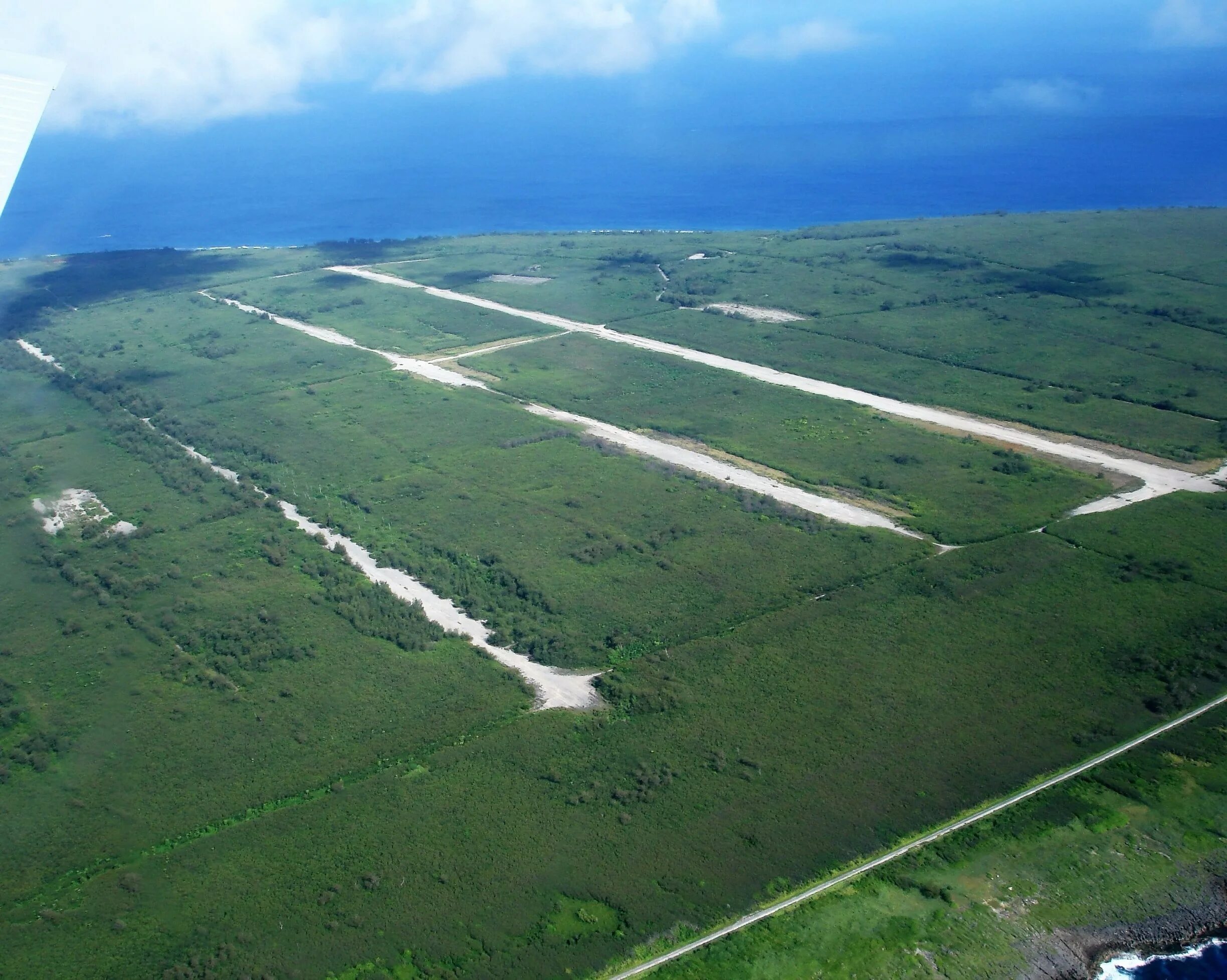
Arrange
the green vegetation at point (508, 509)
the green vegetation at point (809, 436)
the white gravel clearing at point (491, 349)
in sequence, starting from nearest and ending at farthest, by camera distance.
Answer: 1. the green vegetation at point (508, 509)
2. the green vegetation at point (809, 436)
3. the white gravel clearing at point (491, 349)

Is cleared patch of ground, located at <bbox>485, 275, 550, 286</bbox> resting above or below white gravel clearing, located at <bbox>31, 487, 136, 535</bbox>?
above

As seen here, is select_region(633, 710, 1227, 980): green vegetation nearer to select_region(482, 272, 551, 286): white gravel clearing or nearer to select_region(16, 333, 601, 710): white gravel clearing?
select_region(16, 333, 601, 710): white gravel clearing

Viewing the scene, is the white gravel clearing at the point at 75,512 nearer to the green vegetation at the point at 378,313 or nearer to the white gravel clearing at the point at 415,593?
the white gravel clearing at the point at 415,593

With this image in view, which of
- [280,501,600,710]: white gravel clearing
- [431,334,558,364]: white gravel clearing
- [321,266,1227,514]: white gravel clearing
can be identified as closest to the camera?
[280,501,600,710]: white gravel clearing

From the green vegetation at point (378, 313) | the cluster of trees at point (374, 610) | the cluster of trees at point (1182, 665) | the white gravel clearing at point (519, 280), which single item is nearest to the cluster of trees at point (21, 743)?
the cluster of trees at point (374, 610)

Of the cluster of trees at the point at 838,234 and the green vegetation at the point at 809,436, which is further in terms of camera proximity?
the cluster of trees at the point at 838,234

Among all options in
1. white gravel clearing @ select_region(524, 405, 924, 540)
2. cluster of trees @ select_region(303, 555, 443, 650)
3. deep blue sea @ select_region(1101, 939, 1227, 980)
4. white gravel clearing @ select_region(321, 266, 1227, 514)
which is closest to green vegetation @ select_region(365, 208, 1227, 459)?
white gravel clearing @ select_region(321, 266, 1227, 514)

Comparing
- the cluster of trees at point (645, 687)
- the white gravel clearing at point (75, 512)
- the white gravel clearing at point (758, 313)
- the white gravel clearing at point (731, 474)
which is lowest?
the cluster of trees at point (645, 687)
